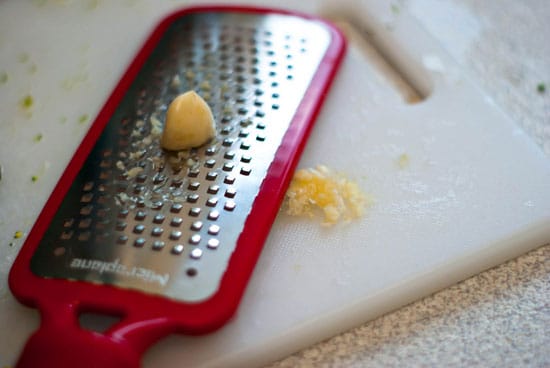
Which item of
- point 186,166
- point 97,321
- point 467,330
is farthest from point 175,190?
point 467,330

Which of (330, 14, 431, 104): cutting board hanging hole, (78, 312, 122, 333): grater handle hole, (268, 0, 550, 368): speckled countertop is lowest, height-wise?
(78, 312, 122, 333): grater handle hole

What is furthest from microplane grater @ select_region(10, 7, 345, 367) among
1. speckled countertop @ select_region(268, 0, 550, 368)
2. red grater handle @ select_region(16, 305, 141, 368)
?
speckled countertop @ select_region(268, 0, 550, 368)

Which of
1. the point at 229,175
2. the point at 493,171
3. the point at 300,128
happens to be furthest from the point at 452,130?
the point at 229,175

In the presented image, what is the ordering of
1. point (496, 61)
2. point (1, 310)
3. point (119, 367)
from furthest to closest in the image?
point (496, 61) < point (1, 310) < point (119, 367)

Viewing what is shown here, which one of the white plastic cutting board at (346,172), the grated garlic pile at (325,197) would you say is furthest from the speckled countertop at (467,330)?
the grated garlic pile at (325,197)

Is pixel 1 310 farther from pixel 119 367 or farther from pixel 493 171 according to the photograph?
pixel 493 171

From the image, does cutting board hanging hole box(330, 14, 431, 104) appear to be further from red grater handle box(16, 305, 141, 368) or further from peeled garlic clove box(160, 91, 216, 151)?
red grater handle box(16, 305, 141, 368)

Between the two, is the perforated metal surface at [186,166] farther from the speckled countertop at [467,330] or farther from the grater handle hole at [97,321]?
the speckled countertop at [467,330]

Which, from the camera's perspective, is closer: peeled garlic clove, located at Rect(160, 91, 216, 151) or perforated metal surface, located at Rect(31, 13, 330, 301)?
perforated metal surface, located at Rect(31, 13, 330, 301)
